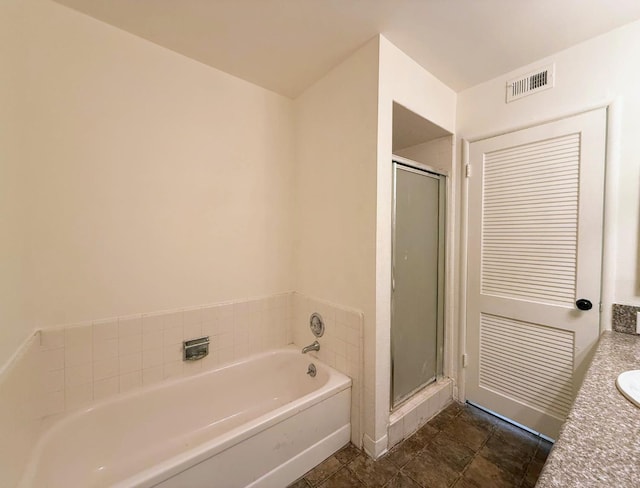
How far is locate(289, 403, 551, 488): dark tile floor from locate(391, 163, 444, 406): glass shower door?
30 centimetres

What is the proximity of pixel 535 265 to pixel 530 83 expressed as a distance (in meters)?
1.22

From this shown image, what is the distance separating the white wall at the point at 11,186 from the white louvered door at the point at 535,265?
2632mm

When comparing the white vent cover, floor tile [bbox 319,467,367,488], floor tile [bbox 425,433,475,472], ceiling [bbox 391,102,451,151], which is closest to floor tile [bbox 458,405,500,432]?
floor tile [bbox 425,433,475,472]

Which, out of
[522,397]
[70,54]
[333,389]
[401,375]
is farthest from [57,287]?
[522,397]

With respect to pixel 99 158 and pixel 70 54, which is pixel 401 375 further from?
pixel 70 54

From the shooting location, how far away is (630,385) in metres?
0.95

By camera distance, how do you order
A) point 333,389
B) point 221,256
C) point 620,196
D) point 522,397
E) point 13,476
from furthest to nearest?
point 221,256, point 522,397, point 333,389, point 620,196, point 13,476

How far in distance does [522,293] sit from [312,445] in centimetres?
169

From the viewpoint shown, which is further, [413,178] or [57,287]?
[413,178]

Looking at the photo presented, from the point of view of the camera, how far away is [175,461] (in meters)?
1.10

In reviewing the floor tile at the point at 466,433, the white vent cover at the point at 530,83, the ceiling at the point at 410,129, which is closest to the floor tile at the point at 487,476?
the floor tile at the point at 466,433

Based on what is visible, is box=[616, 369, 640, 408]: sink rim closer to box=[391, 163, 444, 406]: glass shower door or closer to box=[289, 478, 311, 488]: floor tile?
box=[391, 163, 444, 406]: glass shower door

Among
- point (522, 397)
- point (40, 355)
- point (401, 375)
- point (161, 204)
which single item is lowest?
point (522, 397)

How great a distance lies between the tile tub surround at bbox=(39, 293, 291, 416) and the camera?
4.58 feet
